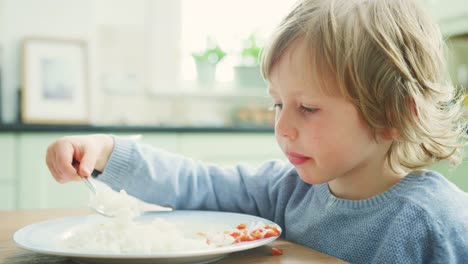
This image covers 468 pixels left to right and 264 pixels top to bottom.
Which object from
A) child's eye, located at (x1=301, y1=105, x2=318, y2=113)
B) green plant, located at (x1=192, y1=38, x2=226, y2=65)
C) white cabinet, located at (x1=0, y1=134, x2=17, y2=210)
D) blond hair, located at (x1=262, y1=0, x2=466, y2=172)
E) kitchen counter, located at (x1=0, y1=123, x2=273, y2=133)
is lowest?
white cabinet, located at (x1=0, y1=134, x2=17, y2=210)

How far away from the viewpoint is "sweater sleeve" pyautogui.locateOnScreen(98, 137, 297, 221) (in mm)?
1065

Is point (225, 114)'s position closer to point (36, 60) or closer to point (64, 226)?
point (36, 60)

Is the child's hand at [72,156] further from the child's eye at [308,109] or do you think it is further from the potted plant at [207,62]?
the potted plant at [207,62]

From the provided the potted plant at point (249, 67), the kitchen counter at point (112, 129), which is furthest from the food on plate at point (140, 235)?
the potted plant at point (249, 67)

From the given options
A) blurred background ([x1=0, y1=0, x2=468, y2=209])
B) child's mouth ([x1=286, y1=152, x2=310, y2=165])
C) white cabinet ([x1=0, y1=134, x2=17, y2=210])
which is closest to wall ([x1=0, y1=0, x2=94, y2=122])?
blurred background ([x1=0, y1=0, x2=468, y2=209])

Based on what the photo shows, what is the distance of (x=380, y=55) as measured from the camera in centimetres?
90

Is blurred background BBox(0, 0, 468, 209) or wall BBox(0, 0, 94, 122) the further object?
wall BBox(0, 0, 94, 122)

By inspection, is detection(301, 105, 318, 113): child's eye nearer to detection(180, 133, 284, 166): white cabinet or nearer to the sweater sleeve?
the sweater sleeve

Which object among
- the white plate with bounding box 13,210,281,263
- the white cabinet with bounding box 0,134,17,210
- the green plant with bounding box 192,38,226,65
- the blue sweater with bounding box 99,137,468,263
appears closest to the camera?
the white plate with bounding box 13,210,281,263

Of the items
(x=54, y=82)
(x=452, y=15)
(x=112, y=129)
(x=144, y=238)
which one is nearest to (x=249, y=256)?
(x=144, y=238)

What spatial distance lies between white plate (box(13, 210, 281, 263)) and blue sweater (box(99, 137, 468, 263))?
0.49 ft

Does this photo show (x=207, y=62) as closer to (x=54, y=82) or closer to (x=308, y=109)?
(x=54, y=82)

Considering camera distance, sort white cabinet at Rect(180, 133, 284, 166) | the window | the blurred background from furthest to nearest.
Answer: the window → white cabinet at Rect(180, 133, 284, 166) → the blurred background

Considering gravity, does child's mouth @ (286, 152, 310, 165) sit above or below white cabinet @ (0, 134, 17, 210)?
above
